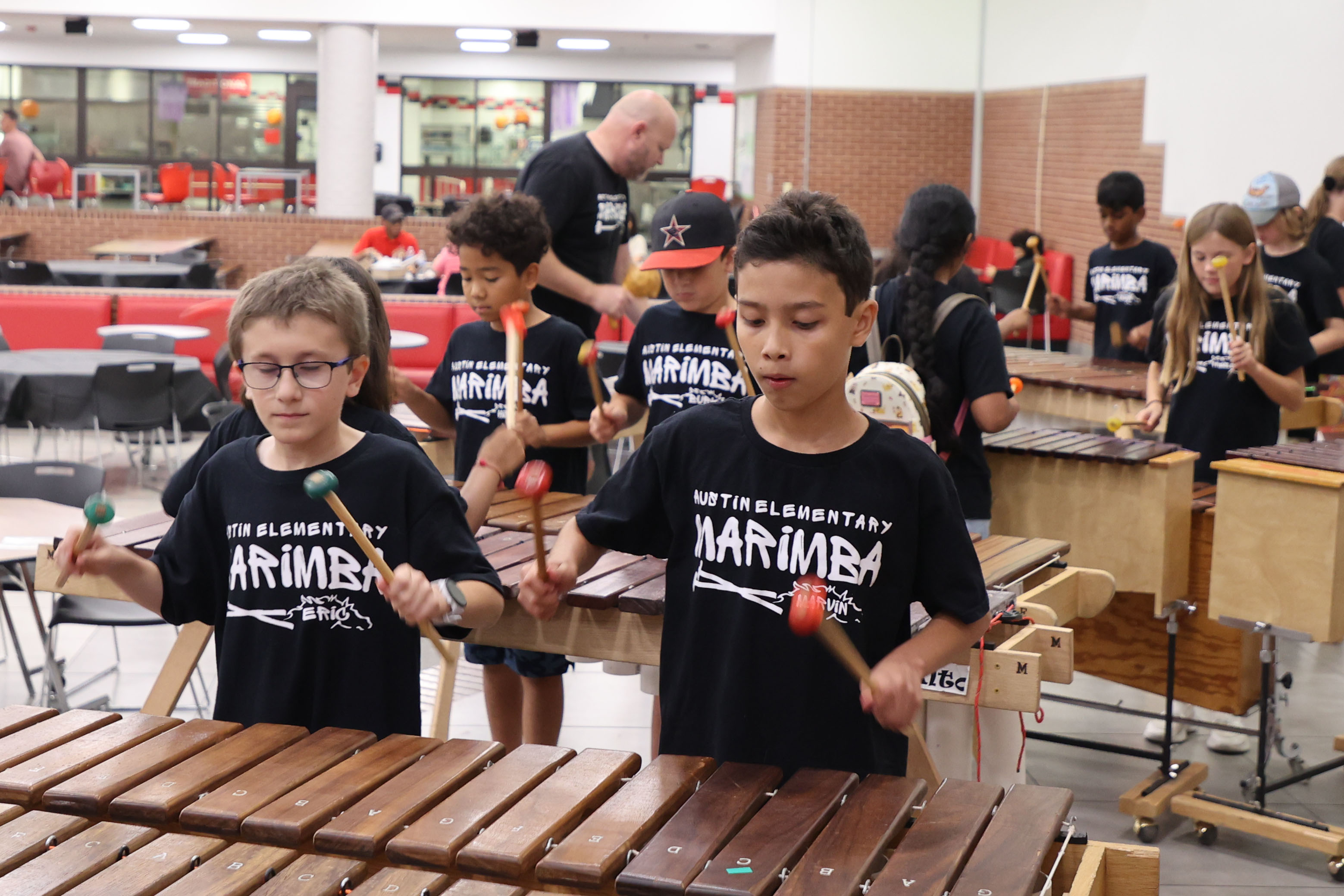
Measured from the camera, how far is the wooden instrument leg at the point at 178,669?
344 centimetres

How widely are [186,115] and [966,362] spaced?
69.4 ft

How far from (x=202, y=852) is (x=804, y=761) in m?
0.89

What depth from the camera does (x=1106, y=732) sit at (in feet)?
16.3

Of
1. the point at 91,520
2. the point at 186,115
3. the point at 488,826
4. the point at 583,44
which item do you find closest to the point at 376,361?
the point at 91,520

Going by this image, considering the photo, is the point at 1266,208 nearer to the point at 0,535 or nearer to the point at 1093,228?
the point at 0,535

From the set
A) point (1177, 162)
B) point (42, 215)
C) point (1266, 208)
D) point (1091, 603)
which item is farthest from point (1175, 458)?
point (42, 215)

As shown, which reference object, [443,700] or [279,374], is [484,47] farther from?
[279,374]

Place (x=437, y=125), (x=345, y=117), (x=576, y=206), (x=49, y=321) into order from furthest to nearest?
(x=437, y=125) → (x=345, y=117) → (x=49, y=321) → (x=576, y=206)

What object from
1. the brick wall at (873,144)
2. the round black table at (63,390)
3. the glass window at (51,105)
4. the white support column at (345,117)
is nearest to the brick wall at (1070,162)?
the brick wall at (873,144)

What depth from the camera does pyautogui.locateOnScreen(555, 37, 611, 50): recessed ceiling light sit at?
18.9 metres

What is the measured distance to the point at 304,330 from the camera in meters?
2.44

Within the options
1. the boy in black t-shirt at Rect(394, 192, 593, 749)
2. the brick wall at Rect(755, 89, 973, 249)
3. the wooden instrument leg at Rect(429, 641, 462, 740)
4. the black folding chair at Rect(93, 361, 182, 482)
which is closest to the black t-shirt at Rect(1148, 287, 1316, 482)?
the boy in black t-shirt at Rect(394, 192, 593, 749)

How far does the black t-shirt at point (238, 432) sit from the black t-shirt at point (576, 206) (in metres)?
1.63

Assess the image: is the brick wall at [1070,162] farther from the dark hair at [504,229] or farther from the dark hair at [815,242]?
the dark hair at [815,242]
